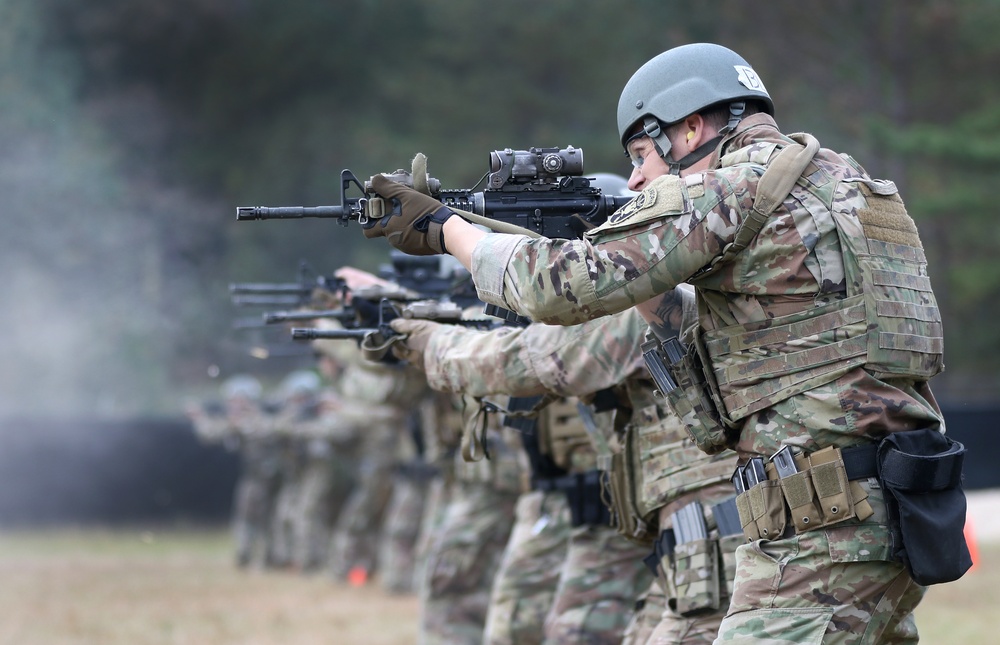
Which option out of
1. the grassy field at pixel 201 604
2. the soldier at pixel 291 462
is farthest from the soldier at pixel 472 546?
the soldier at pixel 291 462

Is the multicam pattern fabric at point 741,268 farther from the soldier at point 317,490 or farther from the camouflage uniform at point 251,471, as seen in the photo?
the camouflage uniform at point 251,471

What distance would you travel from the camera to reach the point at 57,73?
27031 millimetres

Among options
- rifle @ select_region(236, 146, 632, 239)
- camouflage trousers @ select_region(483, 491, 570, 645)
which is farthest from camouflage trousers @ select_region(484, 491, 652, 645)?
rifle @ select_region(236, 146, 632, 239)

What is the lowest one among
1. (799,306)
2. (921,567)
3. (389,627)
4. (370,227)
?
(389,627)

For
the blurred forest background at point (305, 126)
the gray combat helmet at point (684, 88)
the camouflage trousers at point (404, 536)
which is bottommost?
the camouflage trousers at point (404, 536)

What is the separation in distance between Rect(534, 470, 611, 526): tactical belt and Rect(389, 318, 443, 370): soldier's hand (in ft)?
3.00

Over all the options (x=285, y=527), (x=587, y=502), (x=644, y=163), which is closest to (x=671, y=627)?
(x=587, y=502)

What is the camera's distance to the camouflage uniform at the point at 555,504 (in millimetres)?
4949

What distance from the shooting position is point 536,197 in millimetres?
4148

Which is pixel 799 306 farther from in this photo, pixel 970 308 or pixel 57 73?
pixel 57 73

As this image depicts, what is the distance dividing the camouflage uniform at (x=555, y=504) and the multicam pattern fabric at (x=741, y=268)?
1.36 metres

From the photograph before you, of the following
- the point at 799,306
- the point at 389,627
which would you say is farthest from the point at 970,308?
the point at 799,306

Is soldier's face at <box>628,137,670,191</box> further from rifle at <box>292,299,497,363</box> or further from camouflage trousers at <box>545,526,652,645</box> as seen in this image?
camouflage trousers at <box>545,526,652,645</box>

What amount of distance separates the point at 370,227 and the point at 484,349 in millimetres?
1508
